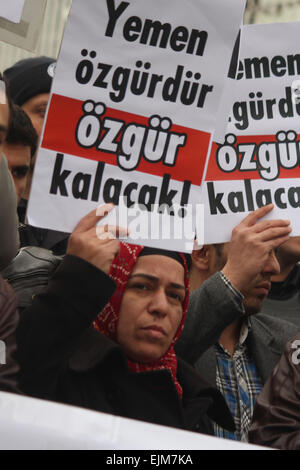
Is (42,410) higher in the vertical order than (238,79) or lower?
lower

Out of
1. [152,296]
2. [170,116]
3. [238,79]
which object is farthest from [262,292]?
[170,116]

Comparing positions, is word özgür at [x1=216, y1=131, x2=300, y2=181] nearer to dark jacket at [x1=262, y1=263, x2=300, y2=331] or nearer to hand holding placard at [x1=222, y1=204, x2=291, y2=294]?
hand holding placard at [x1=222, y1=204, x2=291, y2=294]

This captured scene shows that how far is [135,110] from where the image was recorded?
9.58 feet

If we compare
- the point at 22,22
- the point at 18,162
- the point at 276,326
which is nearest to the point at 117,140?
the point at 22,22

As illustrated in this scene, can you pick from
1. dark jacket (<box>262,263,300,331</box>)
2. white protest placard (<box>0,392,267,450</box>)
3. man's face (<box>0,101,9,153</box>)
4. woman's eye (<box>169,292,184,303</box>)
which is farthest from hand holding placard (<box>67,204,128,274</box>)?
dark jacket (<box>262,263,300,331</box>)

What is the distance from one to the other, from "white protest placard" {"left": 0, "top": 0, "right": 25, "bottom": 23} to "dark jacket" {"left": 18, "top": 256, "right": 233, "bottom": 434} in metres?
0.83

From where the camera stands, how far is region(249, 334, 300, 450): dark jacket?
2.89m

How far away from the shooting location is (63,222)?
110 inches

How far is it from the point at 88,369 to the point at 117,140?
2.49 ft

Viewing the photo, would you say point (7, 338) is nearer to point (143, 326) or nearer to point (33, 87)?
point (143, 326)

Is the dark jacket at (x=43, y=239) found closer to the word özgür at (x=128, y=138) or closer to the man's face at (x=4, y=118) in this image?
the man's face at (x=4, y=118)
